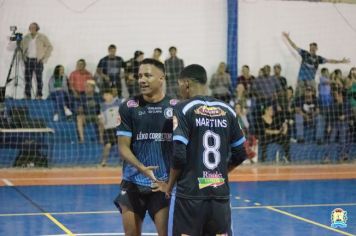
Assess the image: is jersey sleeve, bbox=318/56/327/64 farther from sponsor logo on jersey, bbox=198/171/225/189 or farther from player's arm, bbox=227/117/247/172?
sponsor logo on jersey, bbox=198/171/225/189

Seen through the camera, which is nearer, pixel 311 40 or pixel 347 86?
pixel 347 86

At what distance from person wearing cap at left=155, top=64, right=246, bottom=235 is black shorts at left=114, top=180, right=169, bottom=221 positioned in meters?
0.64

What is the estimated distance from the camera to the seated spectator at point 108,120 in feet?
54.5

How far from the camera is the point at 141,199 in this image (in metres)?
5.76

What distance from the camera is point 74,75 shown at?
17.8m

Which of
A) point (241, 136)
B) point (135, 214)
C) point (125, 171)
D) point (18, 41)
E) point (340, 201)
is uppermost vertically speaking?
point (18, 41)

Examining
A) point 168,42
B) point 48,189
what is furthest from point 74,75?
point 48,189

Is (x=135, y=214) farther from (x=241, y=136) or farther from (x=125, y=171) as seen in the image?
(x=241, y=136)

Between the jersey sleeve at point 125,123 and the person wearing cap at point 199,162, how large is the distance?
90cm

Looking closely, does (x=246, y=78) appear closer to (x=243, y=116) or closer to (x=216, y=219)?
(x=243, y=116)

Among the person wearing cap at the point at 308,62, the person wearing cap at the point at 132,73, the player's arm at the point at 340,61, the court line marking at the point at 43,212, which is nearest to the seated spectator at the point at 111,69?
the person wearing cap at the point at 132,73

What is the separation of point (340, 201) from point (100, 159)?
290 inches

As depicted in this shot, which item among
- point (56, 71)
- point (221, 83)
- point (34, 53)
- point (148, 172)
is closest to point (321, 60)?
point (221, 83)

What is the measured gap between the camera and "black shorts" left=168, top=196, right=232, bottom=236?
4895mm
